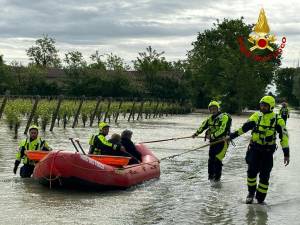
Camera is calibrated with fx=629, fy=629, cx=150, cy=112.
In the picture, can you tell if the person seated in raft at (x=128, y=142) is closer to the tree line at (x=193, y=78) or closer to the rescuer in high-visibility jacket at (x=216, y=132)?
the rescuer in high-visibility jacket at (x=216, y=132)

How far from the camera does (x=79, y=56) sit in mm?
101250

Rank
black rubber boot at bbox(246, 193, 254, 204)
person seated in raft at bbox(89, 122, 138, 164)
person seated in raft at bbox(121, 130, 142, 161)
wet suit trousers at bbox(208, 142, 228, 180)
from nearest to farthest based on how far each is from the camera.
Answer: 1. black rubber boot at bbox(246, 193, 254, 204)
2. person seated in raft at bbox(89, 122, 138, 164)
3. wet suit trousers at bbox(208, 142, 228, 180)
4. person seated in raft at bbox(121, 130, 142, 161)

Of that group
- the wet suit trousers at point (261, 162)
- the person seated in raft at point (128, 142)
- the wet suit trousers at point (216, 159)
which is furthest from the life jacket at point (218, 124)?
the wet suit trousers at point (261, 162)

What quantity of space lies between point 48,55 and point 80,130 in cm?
9713

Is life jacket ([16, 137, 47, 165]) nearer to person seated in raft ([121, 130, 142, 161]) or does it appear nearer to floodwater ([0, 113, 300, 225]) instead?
floodwater ([0, 113, 300, 225])

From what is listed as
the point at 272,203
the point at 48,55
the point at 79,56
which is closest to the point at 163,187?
the point at 272,203

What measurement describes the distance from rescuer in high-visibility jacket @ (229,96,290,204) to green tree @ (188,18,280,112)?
5869 centimetres

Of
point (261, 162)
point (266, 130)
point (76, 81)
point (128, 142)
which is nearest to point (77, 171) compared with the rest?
point (128, 142)

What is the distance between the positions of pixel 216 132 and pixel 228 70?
58.2 m

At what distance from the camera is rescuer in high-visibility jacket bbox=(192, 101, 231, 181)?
45.1ft

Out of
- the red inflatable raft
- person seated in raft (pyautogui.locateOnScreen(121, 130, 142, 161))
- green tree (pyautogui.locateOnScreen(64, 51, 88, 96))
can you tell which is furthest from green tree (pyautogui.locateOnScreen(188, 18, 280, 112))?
the red inflatable raft

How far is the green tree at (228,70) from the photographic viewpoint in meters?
71.6

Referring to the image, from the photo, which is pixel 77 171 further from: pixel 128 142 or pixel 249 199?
pixel 249 199

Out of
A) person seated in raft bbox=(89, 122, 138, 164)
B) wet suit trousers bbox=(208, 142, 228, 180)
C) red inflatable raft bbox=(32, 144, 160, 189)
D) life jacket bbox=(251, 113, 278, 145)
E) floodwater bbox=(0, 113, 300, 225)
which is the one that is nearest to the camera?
floodwater bbox=(0, 113, 300, 225)
